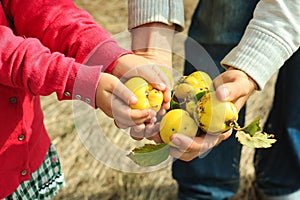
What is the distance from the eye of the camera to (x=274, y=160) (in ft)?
5.14

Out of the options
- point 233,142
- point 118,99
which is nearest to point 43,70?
Answer: point 118,99

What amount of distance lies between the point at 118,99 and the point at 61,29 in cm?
18

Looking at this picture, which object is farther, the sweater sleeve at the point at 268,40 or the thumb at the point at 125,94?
the sweater sleeve at the point at 268,40

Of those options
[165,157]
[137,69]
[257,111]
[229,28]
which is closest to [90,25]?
[137,69]

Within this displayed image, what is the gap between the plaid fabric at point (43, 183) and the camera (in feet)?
3.57

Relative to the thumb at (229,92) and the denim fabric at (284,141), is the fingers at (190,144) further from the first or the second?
the denim fabric at (284,141)

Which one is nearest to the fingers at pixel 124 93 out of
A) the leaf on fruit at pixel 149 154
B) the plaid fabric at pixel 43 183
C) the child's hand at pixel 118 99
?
the child's hand at pixel 118 99

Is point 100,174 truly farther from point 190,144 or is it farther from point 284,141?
point 190,144

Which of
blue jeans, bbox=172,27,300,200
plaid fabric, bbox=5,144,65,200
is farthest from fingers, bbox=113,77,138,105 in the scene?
blue jeans, bbox=172,27,300,200

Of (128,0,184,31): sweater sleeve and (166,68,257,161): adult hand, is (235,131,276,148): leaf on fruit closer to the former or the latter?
(166,68,257,161): adult hand

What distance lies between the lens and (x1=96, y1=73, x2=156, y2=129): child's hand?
0.86 metres

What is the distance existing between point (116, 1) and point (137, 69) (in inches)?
68.6

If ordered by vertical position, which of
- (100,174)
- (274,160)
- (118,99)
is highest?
(118,99)

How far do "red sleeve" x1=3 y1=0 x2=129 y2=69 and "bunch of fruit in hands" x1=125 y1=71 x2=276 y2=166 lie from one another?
88mm
